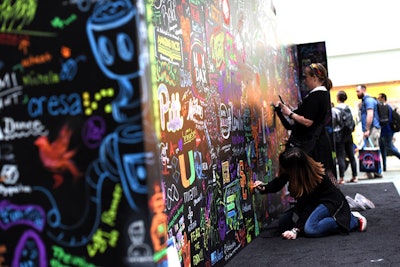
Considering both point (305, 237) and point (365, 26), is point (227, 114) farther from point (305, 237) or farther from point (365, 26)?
point (365, 26)

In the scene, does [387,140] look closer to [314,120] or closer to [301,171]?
[314,120]

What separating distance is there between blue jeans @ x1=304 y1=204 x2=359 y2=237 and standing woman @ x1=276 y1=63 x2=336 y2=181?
0.61m

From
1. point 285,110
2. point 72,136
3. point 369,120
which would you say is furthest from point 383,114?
point 72,136

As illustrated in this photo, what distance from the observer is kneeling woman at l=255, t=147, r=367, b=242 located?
15.1 feet

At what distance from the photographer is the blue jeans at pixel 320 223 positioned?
4609 millimetres

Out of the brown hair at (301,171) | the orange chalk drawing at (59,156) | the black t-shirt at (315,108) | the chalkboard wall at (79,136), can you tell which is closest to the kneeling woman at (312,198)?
the brown hair at (301,171)

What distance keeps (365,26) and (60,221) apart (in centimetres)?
1295

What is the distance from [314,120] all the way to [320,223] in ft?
3.31

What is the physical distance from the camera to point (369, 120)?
904 centimetres

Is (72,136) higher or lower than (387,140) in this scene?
higher

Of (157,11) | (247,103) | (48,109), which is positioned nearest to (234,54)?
(247,103)

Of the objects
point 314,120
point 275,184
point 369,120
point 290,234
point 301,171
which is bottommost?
point 290,234

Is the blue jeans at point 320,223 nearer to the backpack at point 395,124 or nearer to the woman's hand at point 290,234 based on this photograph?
the woman's hand at point 290,234

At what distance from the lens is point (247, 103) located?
199 inches
